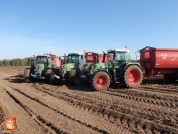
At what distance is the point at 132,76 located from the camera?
11.6 metres

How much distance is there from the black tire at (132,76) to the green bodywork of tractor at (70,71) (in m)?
3.16

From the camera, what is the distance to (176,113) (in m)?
6.35

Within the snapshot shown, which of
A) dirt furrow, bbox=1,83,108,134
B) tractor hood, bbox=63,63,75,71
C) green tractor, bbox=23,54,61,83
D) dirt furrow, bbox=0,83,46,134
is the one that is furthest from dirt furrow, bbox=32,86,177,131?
green tractor, bbox=23,54,61,83

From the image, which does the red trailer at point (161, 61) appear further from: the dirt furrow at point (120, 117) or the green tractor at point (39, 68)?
the green tractor at point (39, 68)

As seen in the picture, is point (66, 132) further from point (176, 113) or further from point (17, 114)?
point (176, 113)

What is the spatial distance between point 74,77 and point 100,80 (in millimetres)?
2583

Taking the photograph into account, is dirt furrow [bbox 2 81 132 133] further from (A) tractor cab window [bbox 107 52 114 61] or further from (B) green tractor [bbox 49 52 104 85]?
(B) green tractor [bbox 49 52 104 85]

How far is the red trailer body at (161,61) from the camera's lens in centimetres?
1201

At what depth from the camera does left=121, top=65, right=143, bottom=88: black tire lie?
11.1 m

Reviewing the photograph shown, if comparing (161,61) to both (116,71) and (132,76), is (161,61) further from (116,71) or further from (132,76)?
(116,71)

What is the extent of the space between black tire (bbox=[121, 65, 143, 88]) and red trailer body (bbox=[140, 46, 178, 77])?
1.13m

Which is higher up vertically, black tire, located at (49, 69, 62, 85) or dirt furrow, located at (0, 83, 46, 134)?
black tire, located at (49, 69, 62, 85)

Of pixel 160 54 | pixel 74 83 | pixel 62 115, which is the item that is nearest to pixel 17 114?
pixel 62 115

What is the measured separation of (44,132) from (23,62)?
54962 millimetres
